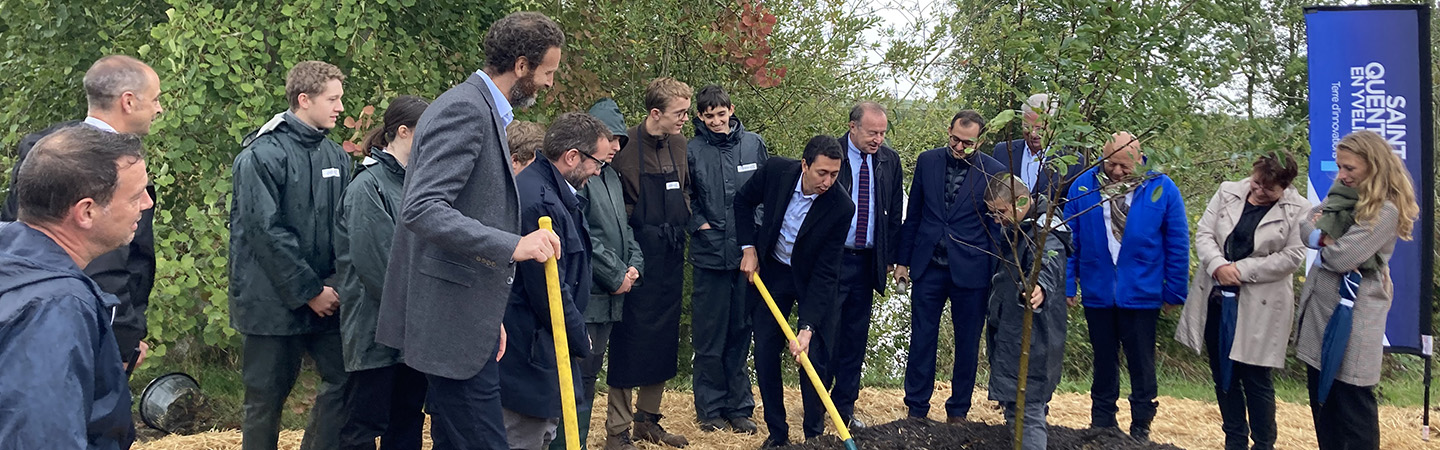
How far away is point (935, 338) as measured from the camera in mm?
6723

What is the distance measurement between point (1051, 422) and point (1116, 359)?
0.86 m

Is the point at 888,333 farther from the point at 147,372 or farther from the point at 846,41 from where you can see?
the point at 147,372

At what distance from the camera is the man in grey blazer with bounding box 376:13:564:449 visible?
344 centimetres

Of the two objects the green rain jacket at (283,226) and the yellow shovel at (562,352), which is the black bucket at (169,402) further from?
the yellow shovel at (562,352)

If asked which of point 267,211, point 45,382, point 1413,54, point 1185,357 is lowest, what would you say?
point 1185,357

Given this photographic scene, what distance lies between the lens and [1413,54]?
6.96 meters

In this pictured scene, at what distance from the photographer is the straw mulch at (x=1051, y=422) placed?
638cm

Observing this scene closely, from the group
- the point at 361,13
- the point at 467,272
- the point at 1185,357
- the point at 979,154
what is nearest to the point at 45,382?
the point at 467,272

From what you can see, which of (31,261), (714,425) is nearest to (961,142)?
(714,425)

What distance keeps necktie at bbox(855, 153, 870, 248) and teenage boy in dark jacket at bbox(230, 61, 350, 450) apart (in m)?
2.71

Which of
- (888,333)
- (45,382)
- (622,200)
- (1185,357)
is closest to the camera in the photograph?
(45,382)

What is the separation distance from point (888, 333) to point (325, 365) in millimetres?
4698

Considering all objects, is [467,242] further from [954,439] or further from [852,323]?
[852,323]

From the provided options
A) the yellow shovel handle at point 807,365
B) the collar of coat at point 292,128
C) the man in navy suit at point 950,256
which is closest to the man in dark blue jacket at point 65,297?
the collar of coat at point 292,128
